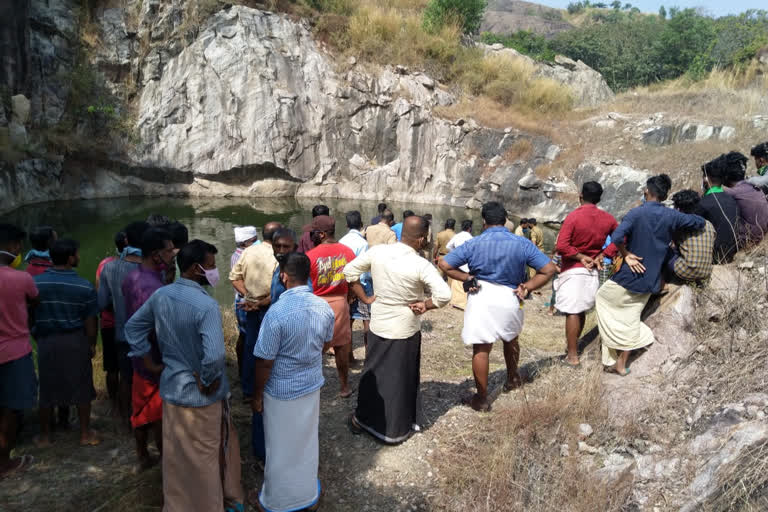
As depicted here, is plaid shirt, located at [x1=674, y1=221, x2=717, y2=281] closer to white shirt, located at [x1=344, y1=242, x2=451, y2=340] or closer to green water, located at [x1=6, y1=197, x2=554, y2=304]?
white shirt, located at [x1=344, y1=242, x2=451, y2=340]

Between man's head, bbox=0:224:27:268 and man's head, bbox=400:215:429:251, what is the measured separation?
2762 millimetres

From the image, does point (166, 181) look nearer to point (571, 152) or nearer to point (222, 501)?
point (571, 152)

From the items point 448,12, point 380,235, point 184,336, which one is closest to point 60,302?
point 184,336

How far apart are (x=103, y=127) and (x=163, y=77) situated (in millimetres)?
3411

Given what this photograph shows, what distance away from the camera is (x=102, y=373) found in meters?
4.84

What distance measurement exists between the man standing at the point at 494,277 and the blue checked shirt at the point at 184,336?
6.01 ft

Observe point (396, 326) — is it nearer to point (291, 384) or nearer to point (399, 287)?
point (399, 287)

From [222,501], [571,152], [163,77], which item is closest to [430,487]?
[222,501]

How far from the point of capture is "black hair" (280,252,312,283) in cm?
280

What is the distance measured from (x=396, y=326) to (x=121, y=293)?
2.07m

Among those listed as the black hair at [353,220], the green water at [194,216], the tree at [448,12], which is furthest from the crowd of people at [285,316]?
the tree at [448,12]

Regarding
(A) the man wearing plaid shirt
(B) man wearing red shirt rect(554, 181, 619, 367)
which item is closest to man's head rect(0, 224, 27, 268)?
(B) man wearing red shirt rect(554, 181, 619, 367)

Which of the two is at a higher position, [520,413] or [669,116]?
[669,116]

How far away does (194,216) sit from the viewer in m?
17.3
